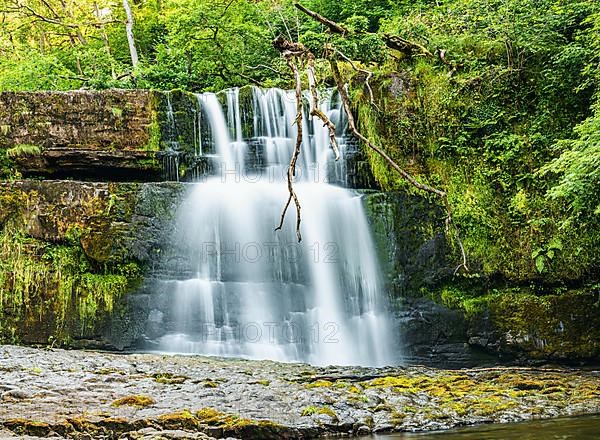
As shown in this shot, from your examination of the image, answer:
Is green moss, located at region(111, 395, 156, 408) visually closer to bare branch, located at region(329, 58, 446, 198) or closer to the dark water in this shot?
the dark water

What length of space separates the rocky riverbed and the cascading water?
1227mm

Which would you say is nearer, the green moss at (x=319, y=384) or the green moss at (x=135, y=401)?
the green moss at (x=135, y=401)

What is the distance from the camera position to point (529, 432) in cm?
461

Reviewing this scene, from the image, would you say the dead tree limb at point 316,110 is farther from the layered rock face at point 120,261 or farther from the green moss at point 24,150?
the green moss at point 24,150

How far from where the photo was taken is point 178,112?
432 inches

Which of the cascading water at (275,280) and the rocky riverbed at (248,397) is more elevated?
the cascading water at (275,280)

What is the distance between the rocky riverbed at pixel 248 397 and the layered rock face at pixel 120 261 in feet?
4.35

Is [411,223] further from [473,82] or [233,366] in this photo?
[233,366]

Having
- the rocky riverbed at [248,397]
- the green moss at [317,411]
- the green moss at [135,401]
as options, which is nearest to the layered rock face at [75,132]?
the rocky riverbed at [248,397]

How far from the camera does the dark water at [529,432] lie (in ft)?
14.3

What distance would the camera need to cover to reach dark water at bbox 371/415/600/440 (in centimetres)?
435

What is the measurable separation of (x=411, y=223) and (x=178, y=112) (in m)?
4.62

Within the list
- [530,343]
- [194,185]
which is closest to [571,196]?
[530,343]

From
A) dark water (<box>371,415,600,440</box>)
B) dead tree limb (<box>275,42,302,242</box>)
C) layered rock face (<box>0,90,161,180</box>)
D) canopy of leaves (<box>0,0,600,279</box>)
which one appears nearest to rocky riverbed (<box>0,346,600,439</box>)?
dark water (<box>371,415,600,440</box>)
